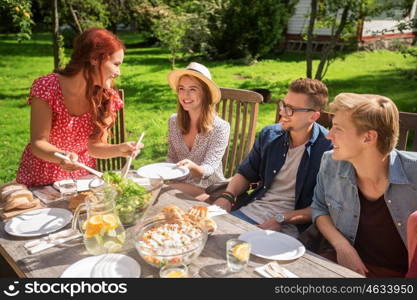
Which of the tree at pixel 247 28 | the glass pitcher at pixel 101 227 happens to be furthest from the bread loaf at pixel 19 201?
the tree at pixel 247 28

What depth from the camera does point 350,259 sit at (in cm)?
213

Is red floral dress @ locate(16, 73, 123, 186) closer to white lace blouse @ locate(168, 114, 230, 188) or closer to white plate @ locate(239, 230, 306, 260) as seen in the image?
white lace blouse @ locate(168, 114, 230, 188)

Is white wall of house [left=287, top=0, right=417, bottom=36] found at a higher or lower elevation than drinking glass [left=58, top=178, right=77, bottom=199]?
higher

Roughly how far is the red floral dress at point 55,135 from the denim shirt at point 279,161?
1261 mm

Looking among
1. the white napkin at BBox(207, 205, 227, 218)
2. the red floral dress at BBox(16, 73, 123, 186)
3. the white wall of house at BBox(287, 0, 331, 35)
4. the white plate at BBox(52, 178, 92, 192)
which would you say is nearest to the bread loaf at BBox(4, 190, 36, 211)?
the white plate at BBox(52, 178, 92, 192)

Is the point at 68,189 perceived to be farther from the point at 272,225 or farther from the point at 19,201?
the point at 272,225

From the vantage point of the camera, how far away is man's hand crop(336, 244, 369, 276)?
2.09 m

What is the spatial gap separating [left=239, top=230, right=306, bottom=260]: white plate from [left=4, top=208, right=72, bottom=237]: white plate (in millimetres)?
1003

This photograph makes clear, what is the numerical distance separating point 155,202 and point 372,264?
1385 millimetres

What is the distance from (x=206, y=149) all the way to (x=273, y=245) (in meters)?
1.57

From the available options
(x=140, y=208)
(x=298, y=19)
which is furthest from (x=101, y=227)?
(x=298, y=19)

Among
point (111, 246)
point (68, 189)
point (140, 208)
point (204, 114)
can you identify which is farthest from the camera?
point (204, 114)

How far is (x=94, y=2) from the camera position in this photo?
8.40m

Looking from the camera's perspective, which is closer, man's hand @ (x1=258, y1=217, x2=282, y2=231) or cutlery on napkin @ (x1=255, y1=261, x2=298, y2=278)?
cutlery on napkin @ (x1=255, y1=261, x2=298, y2=278)
